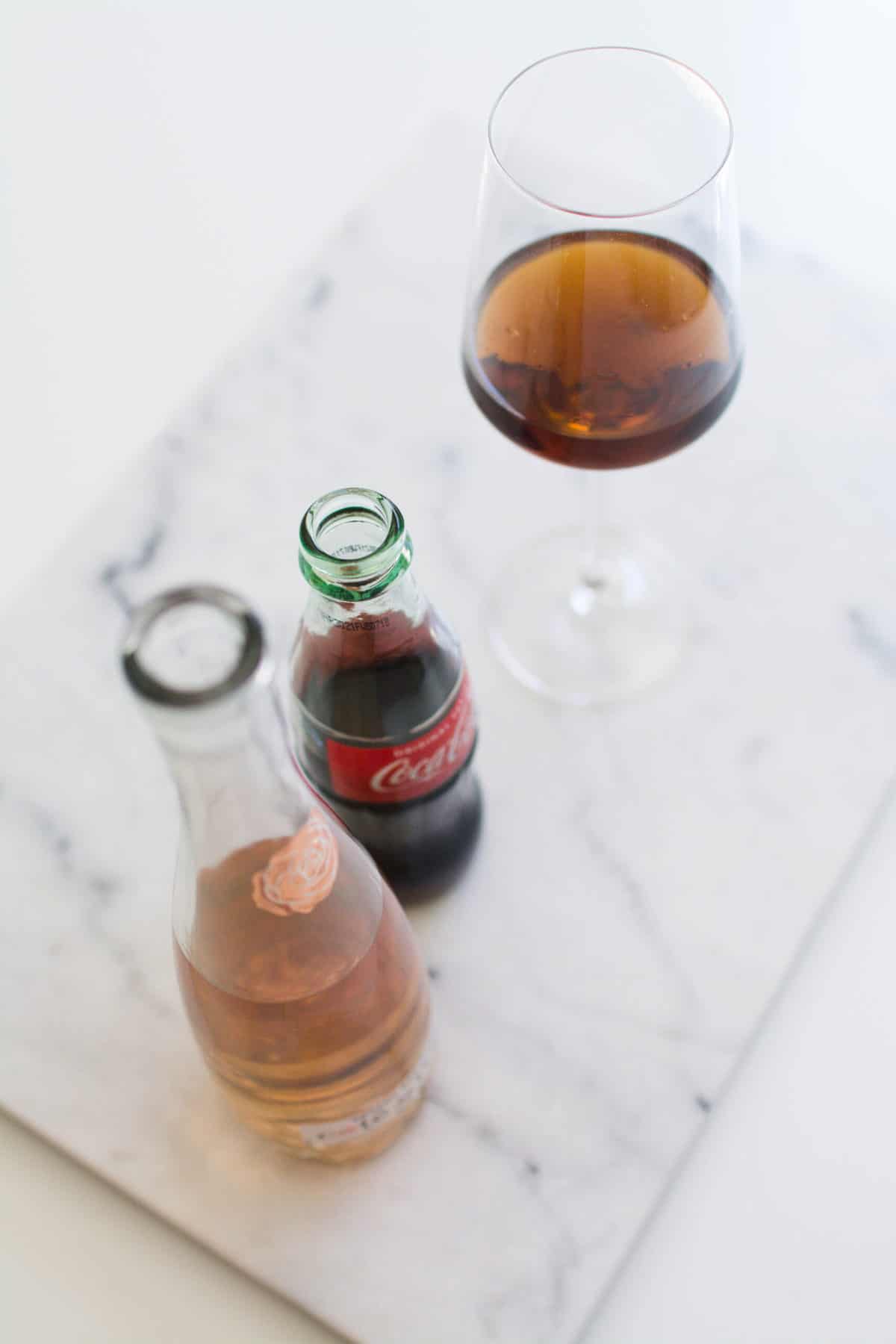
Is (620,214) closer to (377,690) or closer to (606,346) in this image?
(606,346)

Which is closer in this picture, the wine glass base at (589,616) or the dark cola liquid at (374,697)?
the dark cola liquid at (374,697)

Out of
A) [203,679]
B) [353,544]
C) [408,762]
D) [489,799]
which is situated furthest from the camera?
[489,799]

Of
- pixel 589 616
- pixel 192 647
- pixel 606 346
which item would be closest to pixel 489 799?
pixel 589 616

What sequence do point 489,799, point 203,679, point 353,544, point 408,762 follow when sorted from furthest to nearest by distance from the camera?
point 489,799, point 408,762, point 353,544, point 203,679

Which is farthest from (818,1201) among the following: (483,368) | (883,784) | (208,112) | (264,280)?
(208,112)

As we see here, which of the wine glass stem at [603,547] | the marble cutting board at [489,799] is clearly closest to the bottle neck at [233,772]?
the marble cutting board at [489,799]

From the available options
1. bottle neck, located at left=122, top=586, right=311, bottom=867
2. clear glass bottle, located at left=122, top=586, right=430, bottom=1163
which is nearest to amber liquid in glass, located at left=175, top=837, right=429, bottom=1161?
clear glass bottle, located at left=122, top=586, right=430, bottom=1163

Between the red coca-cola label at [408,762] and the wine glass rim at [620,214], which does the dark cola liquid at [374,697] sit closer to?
the red coca-cola label at [408,762]
